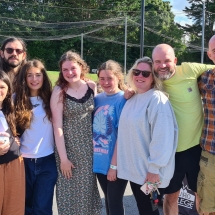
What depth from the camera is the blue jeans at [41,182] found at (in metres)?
3.14

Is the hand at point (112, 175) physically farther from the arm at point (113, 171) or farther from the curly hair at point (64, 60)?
the curly hair at point (64, 60)

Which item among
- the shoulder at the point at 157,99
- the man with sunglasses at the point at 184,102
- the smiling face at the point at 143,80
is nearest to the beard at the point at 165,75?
the man with sunglasses at the point at 184,102

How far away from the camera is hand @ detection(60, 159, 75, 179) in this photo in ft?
10.3

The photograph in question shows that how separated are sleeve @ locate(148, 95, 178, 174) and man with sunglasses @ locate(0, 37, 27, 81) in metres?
2.02

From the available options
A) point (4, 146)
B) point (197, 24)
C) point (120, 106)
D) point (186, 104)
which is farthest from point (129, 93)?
point (197, 24)

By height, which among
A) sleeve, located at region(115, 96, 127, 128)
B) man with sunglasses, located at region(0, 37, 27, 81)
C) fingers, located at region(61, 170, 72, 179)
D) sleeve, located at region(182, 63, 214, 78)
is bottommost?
fingers, located at region(61, 170, 72, 179)

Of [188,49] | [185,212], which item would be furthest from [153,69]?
[188,49]

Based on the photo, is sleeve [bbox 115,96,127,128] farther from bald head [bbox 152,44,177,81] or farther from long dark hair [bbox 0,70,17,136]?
long dark hair [bbox 0,70,17,136]

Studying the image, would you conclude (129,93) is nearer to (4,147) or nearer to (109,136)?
(109,136)

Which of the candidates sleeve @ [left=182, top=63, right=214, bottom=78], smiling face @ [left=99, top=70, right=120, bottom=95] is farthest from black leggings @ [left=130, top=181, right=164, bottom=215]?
sleeve @ [left=182, top=63, right=214, bottom=78]

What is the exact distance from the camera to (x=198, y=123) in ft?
10.4

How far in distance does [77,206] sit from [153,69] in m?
1.68

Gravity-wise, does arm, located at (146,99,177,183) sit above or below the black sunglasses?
below

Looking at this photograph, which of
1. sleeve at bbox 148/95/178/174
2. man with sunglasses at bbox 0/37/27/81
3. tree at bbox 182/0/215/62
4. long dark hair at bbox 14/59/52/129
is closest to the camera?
sleeve at bbox 148/95/178/174
